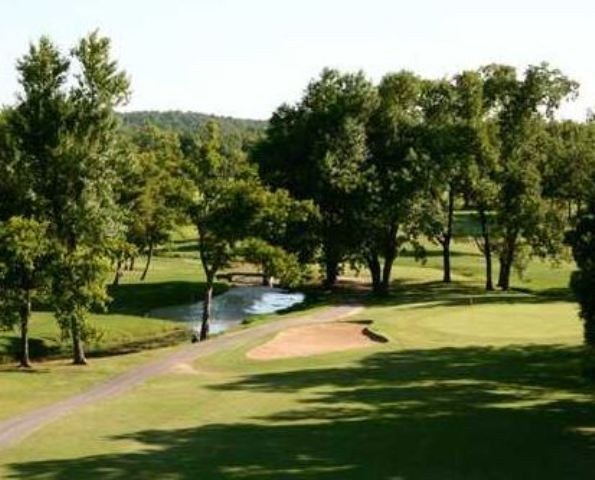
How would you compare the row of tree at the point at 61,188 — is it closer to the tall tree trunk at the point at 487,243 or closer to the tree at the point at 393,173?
the tree at the point at 393,173

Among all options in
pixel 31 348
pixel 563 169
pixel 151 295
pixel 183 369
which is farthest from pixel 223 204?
pixel 563 169

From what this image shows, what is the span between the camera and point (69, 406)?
34.4 metres

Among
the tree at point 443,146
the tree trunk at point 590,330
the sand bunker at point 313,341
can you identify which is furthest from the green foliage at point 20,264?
the tree at point 443,146

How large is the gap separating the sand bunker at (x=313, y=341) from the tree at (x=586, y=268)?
71.5 ft

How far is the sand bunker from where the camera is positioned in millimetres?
48594

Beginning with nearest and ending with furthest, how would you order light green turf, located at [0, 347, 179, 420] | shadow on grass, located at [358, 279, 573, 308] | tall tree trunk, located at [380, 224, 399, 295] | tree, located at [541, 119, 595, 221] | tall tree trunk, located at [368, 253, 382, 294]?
light green turf, located at [0, 347, 179, 420]
shadow on grass, located at [358, 279, 573, 308]
tall tree trunk, located at [380, 224, 399, 295]
tall tree trunk, located at [368, 253, 382, 294]
tree, located at [541, 119, 595, 221]

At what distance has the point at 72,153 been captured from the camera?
4472cm

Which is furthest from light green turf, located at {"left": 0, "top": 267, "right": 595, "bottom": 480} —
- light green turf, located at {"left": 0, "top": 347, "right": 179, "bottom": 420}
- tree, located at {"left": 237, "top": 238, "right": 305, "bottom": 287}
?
tree, located at {"left": 237, "top": 238, "right": 305, "bottom": 287}

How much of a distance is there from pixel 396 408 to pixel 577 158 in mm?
52667

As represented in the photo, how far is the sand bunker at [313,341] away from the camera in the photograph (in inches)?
1913

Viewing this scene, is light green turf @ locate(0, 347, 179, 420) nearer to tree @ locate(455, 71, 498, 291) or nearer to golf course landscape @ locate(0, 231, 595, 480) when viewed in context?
golf course landscape @ locate(0, 231, 595, 480)

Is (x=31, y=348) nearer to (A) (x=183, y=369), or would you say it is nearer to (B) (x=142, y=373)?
(B) (x=142, y=373)

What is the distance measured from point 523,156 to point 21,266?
157ft

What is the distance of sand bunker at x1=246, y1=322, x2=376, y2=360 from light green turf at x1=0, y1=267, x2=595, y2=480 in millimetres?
1303
